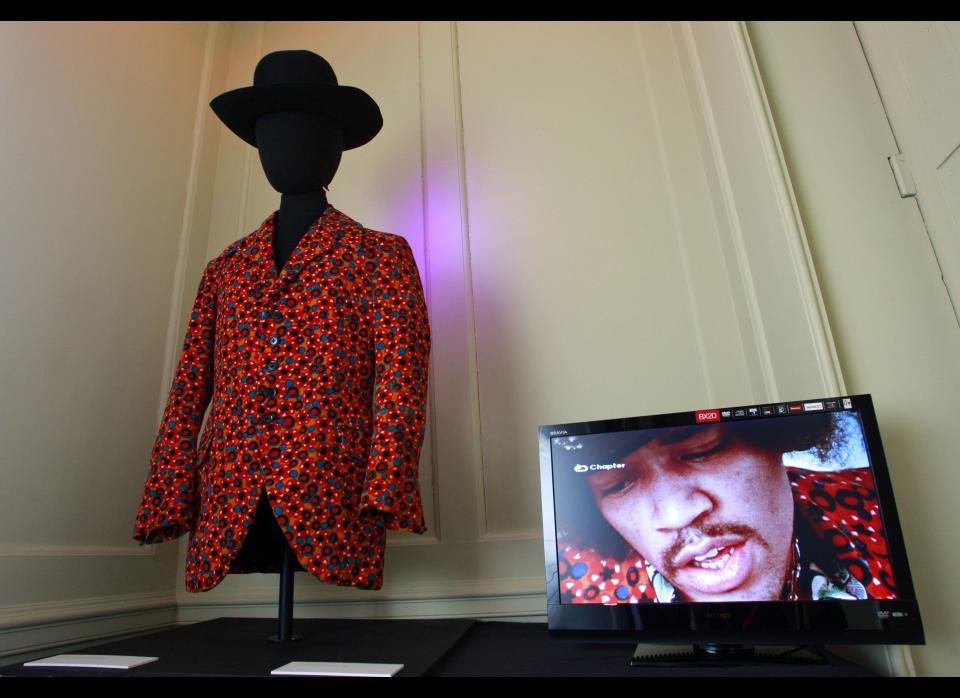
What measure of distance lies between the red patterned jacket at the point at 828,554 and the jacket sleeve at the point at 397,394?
0.34m

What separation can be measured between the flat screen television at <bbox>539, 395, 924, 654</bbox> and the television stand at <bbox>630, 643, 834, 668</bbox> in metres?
0.03

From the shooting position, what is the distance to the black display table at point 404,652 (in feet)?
3.39

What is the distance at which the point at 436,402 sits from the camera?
1945mm

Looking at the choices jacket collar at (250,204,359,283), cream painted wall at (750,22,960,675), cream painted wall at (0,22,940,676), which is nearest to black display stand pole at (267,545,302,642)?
cream painted wall at (0,22,940,676)

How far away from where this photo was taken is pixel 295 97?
1489mm

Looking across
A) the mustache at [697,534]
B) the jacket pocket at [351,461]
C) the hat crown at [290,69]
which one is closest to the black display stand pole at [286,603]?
the jacket pocket at [351,461]

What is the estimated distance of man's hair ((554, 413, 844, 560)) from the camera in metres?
1.19

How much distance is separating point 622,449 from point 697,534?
212 mm

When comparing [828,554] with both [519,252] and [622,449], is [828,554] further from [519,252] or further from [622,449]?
[519,252]

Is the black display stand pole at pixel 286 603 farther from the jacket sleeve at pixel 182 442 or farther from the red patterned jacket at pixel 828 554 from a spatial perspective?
the red patterned jacket at pixel 828 554

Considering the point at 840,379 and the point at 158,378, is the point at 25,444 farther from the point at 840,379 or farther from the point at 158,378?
the point at 840,379

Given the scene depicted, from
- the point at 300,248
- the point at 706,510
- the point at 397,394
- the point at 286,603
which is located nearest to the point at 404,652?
the point at 286,603

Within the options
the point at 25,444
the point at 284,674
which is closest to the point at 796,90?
the point at 284,674
